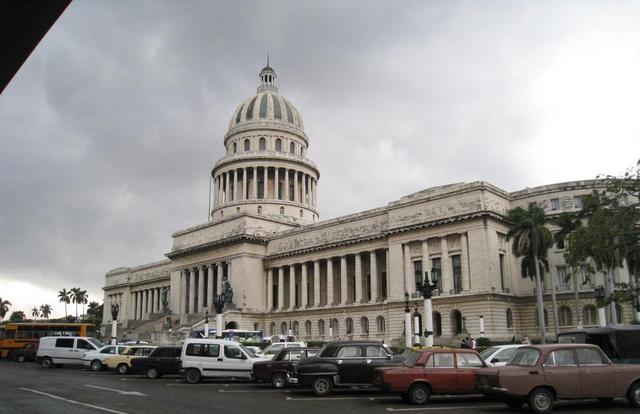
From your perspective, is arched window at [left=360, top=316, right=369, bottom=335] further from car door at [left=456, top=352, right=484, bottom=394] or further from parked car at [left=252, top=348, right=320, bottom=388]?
car door at [left=456, top=352, right=484, bottom=394]

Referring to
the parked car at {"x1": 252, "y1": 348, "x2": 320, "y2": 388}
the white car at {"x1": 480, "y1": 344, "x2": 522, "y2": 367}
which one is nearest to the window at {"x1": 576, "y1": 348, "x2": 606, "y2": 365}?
the white car at {"x1": 480, "y1": 344, "x2": 522, "y2": 367}

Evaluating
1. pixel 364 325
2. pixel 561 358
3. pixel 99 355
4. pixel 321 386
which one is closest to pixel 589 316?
pixel 364 325

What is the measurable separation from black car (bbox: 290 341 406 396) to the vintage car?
5.23 metres

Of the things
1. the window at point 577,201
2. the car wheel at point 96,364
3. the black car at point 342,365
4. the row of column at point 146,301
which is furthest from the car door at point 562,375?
the row of column at point 146,301

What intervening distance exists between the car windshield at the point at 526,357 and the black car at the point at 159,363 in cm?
1805

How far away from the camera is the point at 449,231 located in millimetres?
54688

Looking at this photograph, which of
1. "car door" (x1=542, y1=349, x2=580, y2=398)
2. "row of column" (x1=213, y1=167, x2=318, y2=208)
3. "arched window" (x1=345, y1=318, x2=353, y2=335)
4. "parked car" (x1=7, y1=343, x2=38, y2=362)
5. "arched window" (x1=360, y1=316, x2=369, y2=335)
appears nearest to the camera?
"car door" (x1=542, y1=349, x2=580, y2=398)

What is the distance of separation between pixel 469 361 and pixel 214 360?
12.9 metres

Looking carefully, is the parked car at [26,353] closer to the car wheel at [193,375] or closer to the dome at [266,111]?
the car wheel at [193,375]

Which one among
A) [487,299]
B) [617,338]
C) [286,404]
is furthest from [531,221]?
[286,404]

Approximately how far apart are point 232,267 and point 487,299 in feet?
115

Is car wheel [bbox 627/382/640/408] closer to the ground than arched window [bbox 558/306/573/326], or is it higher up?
closer to the ground

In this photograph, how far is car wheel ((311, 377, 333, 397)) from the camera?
65.3 feet

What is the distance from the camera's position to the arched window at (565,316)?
52.9 metres
